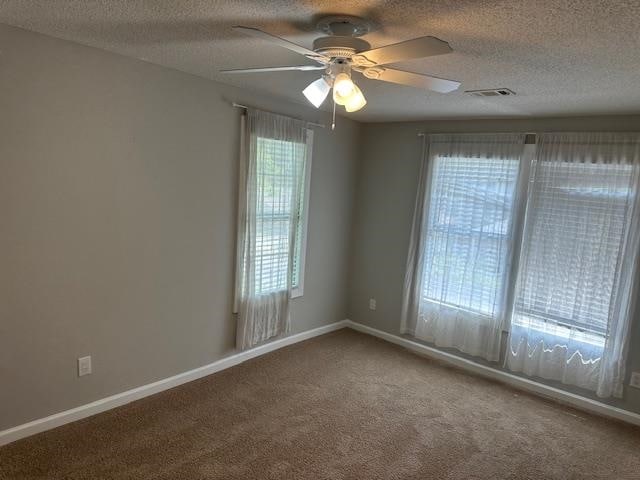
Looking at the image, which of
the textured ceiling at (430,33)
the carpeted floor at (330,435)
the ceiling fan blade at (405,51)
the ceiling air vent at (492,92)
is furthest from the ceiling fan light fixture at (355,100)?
the carpeted floor at (330,435)

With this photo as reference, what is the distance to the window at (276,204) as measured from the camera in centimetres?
356

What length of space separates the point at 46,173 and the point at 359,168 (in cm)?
299

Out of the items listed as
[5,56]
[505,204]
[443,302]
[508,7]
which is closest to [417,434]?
[443,302]

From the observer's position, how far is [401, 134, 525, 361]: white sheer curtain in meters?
3.71

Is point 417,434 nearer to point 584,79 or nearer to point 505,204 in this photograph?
point 505,204

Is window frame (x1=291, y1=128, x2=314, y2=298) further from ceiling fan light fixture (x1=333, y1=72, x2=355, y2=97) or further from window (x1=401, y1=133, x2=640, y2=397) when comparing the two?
ceiling fan light fixture (x1=333, y1=72, x2=355, y2=97)

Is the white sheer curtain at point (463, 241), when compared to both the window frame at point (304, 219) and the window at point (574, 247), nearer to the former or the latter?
the window at point (574, 247)

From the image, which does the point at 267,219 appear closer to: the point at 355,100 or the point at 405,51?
the point at 355,100

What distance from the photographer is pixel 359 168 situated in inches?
184

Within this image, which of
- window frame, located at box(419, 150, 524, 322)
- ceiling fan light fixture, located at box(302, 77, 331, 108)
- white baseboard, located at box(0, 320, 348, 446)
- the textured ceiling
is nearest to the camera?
the textured ceiling

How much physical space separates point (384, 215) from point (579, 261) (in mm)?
1825

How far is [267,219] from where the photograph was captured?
12.0 feet

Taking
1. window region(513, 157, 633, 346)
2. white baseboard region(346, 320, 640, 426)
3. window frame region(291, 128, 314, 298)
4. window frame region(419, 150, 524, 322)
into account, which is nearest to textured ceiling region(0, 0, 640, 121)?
window region(513, 157, 633, 346)

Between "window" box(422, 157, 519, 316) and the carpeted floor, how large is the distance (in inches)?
30.8
